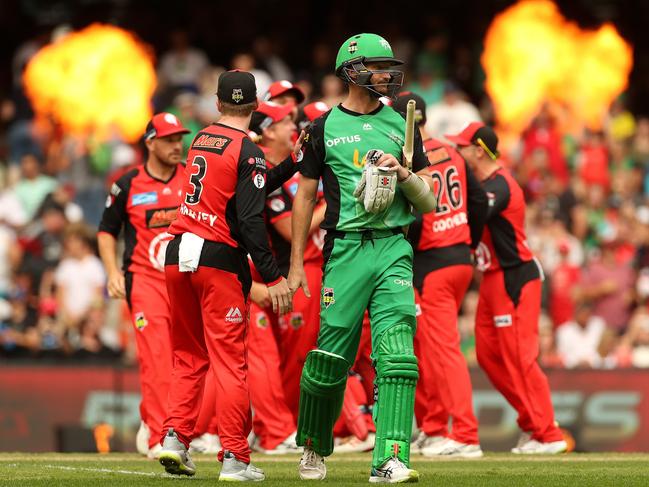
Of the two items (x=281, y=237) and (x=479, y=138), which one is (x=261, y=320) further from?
(x=479, y=138)

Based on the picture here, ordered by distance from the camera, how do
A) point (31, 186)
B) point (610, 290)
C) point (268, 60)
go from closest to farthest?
point (610, 290), point (31, 186), point (268, 60)

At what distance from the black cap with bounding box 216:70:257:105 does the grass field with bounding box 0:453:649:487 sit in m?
2.61

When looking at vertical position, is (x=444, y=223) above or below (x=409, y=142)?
below

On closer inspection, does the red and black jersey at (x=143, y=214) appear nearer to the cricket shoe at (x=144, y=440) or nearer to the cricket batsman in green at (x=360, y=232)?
the cricket shoe at (x=144, y=440)

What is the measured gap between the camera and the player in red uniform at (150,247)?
12.5 meters

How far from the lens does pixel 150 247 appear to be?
41.9 feet

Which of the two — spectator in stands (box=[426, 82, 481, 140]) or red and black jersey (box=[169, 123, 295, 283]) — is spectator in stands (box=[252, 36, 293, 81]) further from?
red and black jersey (box=[169, 123, 295, 283])

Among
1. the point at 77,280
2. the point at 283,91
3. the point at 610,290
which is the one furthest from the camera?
the point at 610,290

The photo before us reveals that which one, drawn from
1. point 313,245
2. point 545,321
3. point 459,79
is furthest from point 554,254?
point 313,245

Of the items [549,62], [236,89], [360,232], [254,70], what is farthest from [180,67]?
[360,232]

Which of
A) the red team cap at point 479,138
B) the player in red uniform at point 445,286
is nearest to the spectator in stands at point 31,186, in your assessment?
the red team cap at point 479,138

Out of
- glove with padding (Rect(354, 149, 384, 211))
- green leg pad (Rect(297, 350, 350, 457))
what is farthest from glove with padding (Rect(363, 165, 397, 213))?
green leg pad (Rect(297, 350, 350, 457))

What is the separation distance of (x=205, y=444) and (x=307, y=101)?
32.6 feet

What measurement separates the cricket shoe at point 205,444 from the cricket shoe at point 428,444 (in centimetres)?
177
